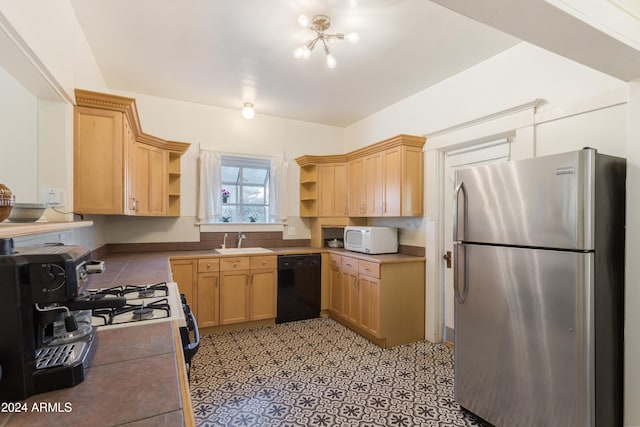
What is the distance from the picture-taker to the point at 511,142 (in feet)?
8.81

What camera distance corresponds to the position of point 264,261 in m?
3.78

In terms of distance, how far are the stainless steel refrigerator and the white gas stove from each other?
5.82 feet

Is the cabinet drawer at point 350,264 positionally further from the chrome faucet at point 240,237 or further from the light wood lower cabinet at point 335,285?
the chrome faucet at point 240,237

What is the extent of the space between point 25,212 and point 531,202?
2.54 m

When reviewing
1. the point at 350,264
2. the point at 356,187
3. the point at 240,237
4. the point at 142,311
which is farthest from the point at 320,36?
the point at 240,237

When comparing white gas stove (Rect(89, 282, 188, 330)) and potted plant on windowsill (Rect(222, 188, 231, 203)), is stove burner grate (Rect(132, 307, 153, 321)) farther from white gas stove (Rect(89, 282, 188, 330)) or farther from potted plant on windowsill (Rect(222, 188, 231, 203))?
potted plant on windowsill (Rect(222, 188, 231, 203))

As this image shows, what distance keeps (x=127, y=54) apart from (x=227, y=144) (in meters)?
1.57

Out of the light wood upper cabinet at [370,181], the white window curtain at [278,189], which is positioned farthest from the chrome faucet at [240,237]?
the light wood upper cabinet at [370,181]

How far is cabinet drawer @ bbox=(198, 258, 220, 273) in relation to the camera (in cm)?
349

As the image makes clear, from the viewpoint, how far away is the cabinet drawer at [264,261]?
3.73 meters

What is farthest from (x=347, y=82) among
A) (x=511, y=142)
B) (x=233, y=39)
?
(x=511, y=142)

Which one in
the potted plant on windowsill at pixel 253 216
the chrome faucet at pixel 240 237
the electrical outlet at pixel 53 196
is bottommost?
the chrome faucet at pixel 240 237

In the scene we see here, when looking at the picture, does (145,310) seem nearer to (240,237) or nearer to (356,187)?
(240,237)

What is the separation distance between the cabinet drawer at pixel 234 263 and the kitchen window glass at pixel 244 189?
2.70 ft
